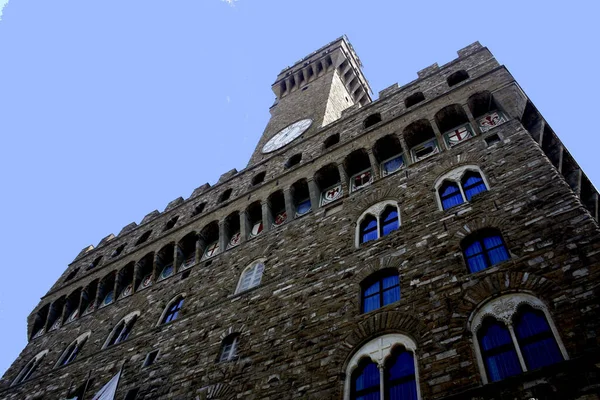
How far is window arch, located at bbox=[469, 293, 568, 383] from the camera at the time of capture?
705 cm

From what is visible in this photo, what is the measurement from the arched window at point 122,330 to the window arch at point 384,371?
27.3 ft

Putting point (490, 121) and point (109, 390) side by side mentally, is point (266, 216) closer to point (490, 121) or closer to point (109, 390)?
point (109, 390)

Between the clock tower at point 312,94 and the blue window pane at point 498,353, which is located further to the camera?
the clock tower at point 312,94

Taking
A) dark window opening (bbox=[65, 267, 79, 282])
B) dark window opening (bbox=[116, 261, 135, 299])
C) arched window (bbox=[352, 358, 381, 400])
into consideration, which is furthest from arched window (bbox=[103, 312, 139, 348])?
arched window (bbox=[352, 358, 381, 400])

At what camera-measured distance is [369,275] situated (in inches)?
414

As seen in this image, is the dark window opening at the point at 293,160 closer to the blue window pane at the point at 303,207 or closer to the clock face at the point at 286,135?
the blue window pane at the point at 303,207

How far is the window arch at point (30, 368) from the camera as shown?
16188 millimetres

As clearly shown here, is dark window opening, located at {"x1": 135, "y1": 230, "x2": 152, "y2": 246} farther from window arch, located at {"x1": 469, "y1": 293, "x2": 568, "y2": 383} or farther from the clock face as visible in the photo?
window arch, located at {"x1": 469, "y1": 293, "x2": 568, "y2": 383}

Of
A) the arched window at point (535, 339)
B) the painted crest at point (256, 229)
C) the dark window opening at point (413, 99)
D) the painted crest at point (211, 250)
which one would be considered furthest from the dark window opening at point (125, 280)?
the arched window at point (535, 339)

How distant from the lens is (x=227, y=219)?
16609 millimetres

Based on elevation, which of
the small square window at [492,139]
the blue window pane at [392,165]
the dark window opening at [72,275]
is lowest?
the small square window at [492,139]

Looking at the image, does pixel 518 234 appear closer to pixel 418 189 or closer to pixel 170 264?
pixel 418 189

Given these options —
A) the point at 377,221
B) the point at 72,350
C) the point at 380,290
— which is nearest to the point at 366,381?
the point at 380,290

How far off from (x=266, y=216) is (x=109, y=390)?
20.6 feet
